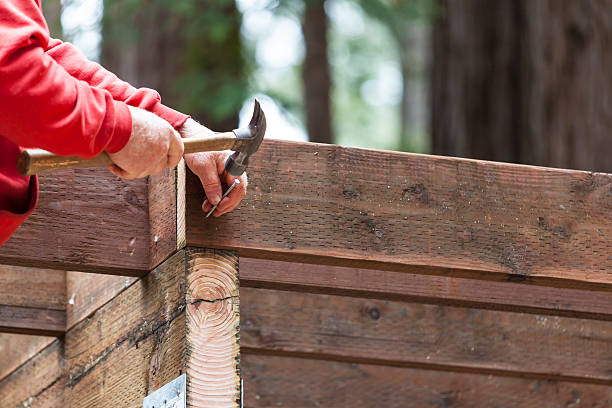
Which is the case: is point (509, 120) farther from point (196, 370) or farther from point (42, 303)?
point (196, 370)

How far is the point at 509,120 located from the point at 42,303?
17.1 ft

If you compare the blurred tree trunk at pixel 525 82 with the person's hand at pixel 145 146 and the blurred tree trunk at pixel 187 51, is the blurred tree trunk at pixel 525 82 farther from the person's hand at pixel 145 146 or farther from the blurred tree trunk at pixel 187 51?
the person's hand at pixel 145 146

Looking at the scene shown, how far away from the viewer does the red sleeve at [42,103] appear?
5.61 feet

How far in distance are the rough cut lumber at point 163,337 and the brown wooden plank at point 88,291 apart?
0.02m

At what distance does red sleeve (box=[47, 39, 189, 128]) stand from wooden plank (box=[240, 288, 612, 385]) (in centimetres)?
140

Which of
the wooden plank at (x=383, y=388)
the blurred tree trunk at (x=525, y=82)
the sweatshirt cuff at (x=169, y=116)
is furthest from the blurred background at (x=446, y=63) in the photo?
the sweatshirt cuff at (x=169, y=116)

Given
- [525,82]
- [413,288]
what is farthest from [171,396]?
[525,82]

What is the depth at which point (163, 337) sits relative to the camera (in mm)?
2234

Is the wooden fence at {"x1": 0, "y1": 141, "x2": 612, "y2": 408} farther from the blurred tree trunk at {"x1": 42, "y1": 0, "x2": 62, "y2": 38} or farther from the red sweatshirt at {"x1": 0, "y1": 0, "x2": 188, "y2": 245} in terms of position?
the blurred tree trunk at {"x1": 42, "y1": 0, "x2": 62, "y2": 38}

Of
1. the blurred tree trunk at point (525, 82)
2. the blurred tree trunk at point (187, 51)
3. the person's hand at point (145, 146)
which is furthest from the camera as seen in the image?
the blurred tree trunk at point (525, 82)

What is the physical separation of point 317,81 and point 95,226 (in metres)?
5.54

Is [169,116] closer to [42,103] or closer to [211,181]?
[211,181]

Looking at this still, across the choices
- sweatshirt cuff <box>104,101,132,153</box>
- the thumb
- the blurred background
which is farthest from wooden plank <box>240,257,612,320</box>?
the blurred background

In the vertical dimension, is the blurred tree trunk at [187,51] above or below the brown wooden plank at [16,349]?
above
